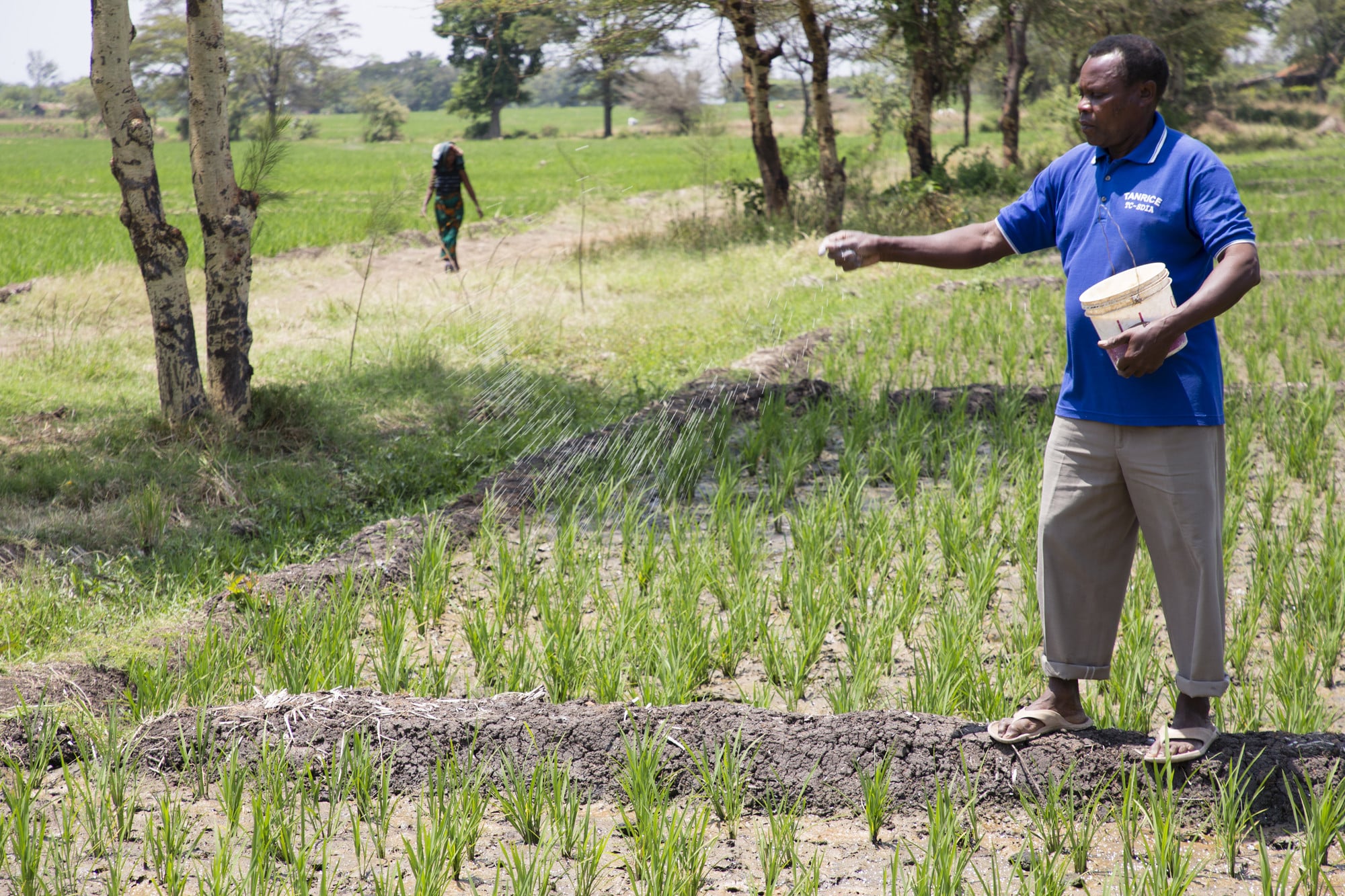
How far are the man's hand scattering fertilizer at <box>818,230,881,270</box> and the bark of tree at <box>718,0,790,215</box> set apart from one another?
8301 mm

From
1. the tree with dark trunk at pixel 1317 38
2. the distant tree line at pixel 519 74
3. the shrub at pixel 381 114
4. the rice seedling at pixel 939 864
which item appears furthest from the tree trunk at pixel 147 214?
Result: the tree with dark trunk at pixel 1317 38

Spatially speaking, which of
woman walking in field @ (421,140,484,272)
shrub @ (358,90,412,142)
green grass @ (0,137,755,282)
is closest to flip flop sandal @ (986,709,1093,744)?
green grass @ (0,137,755,282)

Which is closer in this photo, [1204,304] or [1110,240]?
[1204,304]

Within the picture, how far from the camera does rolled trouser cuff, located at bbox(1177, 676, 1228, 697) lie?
2.22 meters

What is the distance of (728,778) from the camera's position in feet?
7.39

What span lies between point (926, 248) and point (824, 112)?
30.6 ft

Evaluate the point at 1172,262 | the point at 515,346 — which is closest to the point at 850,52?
the point at 515,346

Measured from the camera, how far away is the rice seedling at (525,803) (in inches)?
86.1

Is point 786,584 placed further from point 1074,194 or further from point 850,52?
point 850,52

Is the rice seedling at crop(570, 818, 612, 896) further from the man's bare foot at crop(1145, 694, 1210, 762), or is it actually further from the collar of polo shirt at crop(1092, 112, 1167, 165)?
the collar of polo shirt at crop(1092, 112, 1167, 165)

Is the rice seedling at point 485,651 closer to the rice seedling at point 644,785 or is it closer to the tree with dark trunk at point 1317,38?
the rice seedling at point 644,785

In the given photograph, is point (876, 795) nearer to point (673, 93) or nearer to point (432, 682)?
point (432, 682)

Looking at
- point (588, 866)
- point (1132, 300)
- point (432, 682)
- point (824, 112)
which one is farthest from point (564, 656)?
point (824, 112)

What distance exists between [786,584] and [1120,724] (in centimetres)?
119
